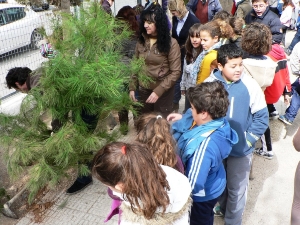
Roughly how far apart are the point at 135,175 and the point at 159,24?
6.35ft

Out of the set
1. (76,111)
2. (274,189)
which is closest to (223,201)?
(274,189)

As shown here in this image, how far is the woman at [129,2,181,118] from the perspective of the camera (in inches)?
112

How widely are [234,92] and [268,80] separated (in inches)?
24.5

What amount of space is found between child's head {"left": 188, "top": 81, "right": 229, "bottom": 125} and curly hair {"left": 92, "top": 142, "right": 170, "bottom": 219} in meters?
0.54

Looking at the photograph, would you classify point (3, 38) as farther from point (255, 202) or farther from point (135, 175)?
point (255, 202)

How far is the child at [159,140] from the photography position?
147cm

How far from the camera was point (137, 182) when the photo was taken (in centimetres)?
122

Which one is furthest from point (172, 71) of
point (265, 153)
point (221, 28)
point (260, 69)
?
point (265, 153)

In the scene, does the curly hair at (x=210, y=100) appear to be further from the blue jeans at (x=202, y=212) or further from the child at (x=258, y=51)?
the child at (x=258, y=51)

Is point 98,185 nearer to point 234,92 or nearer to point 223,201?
point 223,201

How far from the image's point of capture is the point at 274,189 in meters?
2.90

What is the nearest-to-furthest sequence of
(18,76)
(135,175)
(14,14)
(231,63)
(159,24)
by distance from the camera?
1. (135,175)
2. (231,63)
3. (18,76)
4. (159,24)
5. (14,14)

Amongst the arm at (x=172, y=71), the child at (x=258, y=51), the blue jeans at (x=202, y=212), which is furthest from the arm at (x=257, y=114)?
the arm at (x=172, y=71)

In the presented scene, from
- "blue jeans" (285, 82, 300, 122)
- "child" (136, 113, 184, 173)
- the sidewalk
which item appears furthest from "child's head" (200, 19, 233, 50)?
"child" (136, 113, 184, 173)
